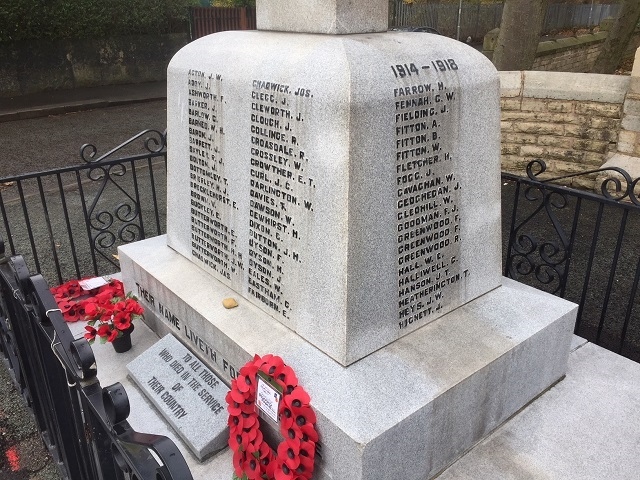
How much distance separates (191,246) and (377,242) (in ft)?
5.58

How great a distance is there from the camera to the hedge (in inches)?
540

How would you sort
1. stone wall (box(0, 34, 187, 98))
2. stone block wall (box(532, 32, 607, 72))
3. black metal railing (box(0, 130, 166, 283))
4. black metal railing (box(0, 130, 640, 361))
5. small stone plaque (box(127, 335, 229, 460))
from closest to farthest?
small stone plaque (box(127, 335, 229, 460)) → black metal railing (box(0, 130, 640, 361)) → black metal railing (box(0, 130, 166, 283)) → stone block wall (box(532, 32, 607, 72)) → stone wall (box(0, 34, 187, 98))

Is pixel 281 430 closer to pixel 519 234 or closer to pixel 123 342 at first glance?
pixel 123 342

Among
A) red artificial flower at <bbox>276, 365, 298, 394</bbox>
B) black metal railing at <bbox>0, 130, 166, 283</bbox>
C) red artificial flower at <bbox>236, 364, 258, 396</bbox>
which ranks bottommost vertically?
black metal railing at <bbox>0, 130, 166, 283</bbox>

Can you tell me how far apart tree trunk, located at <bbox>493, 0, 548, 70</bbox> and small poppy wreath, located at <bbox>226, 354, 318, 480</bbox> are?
8750 mm

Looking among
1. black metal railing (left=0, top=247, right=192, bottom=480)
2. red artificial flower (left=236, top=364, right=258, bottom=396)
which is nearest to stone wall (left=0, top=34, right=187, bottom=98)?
black metal railing (left=0, top=247, right=192, bottom=480)

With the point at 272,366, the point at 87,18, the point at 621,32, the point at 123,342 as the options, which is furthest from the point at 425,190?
the point at 87,18

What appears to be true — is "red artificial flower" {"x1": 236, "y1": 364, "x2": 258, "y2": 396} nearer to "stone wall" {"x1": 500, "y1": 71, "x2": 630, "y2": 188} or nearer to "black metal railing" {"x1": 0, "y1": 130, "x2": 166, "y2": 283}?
"black metal railing" {"x1": 0, "y1": 130, "x2": 166, "y2": 283}

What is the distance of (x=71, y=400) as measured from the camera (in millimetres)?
1975

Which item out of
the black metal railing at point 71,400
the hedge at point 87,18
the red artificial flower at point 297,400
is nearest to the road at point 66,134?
the hedge at point 87,18

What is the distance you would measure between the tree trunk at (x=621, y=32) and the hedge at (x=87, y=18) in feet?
41.0

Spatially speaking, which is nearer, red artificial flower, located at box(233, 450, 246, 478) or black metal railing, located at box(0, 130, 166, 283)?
red artificial flower, located at box(233, 450, 246, 478)

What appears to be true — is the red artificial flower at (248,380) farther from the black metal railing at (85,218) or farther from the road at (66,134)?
the road at (66,134)

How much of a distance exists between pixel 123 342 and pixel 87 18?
557 inches
